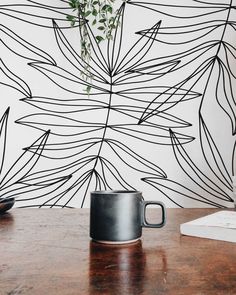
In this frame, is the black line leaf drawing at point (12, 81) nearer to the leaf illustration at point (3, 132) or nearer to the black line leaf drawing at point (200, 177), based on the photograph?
the leaf illustration at point (3, 132)

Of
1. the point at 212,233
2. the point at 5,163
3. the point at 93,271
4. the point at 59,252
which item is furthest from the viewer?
the point at 5,163

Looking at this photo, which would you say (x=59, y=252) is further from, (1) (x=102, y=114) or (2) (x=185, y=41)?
(2) (x=185, y=41)

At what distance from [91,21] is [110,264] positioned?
3.49 ft

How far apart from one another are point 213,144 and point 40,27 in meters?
0.81

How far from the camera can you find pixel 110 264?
1.97ft

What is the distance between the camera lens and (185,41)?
4.75ft

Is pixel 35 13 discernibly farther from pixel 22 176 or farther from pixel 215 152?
pixel 215 152

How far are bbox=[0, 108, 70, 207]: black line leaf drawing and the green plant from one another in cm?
33

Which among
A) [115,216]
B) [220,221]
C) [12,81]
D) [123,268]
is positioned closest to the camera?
[123,268]

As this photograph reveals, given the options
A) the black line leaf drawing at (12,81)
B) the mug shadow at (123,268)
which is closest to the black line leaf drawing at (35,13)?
the black line leaf drawing at (12,81)

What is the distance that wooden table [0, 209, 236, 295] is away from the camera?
498 millimetres

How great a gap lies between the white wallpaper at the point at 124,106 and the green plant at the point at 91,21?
0.03 metres

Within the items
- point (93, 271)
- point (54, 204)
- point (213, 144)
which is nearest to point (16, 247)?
point (93, 271)

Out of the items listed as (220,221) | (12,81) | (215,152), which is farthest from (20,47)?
(220,221)
